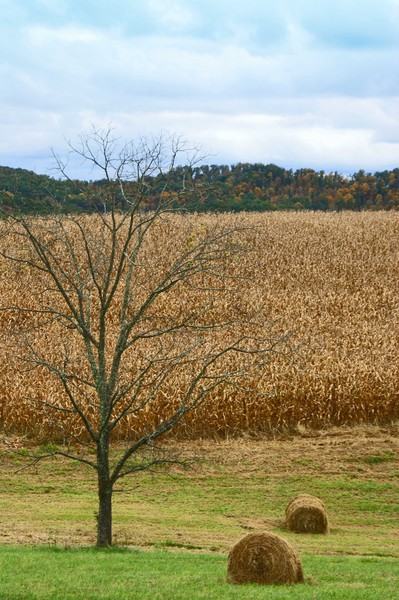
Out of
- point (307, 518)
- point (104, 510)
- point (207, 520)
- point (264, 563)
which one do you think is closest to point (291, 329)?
point (207, 520)

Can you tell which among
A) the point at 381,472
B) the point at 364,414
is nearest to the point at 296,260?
the point at 364,414

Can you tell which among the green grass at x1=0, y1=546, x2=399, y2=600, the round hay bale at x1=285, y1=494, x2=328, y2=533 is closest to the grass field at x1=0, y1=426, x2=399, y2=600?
the green grass at x1=0, y1=546, x2=399, y2=600

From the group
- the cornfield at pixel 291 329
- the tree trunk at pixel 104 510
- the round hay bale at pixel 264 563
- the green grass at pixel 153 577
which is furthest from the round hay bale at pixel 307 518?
the round hay bale at pixel 264 563

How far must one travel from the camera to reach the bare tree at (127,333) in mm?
14141

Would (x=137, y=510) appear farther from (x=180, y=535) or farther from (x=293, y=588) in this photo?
(x=293, y=588)

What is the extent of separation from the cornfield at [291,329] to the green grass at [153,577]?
3.76 m

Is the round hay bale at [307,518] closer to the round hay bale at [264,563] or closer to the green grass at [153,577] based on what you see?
the green grass at [153,577]

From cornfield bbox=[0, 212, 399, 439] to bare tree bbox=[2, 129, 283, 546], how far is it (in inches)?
9.3

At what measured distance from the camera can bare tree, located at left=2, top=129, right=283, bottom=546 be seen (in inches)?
557

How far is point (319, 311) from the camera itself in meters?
32.9

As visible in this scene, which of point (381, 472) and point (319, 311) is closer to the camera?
point (381, 472)

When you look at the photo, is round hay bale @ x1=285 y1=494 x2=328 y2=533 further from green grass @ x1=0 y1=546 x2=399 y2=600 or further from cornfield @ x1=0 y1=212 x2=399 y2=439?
green grass @ x1=0 y1=546 x2=399 y2=600

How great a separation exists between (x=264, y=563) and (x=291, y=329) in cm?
1835

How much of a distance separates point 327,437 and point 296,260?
65.7ft
